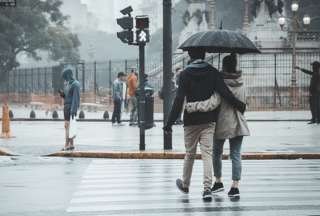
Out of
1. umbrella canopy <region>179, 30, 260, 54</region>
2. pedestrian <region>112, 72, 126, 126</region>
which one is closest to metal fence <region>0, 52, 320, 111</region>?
pedestrian <region>112, 72, 126, 126</region>

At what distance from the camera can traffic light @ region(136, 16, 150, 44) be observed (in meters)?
17.7

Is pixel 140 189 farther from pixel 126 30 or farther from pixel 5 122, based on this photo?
pixel 5 122

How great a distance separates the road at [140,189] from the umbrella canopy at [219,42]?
6.63 feet

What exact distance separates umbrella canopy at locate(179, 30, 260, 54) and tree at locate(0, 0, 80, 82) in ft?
183

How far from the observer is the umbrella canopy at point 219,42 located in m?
11.3

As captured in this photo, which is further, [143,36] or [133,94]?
[133,94]

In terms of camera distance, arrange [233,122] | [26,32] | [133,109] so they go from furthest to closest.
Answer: [26,32] → [133,109] → [233,122]

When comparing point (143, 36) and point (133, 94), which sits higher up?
point (143, 36)

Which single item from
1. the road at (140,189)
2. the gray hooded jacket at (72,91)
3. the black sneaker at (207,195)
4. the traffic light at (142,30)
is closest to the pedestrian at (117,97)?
the gray hooded jacket at (72,91)

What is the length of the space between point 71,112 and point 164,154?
244 cm

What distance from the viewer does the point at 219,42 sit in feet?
37.4

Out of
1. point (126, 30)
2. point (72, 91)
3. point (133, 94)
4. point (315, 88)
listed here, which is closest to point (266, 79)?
point (315, 88)

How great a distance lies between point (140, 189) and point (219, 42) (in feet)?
7.95

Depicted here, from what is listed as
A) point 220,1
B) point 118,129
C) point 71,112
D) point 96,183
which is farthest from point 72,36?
point 96,183
